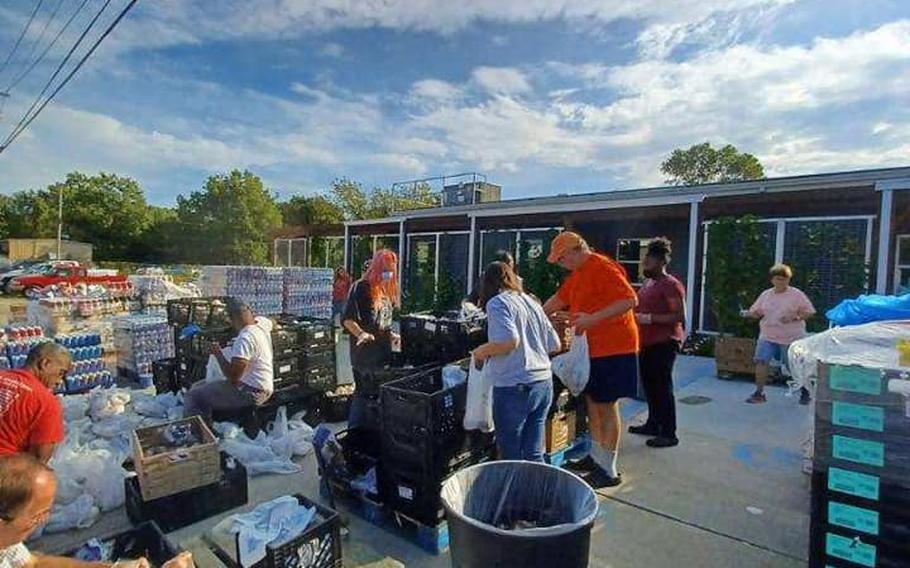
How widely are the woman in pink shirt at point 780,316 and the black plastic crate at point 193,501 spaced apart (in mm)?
5465

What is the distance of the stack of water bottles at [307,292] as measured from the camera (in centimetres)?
999

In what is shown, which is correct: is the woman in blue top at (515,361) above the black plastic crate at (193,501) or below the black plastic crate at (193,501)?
above

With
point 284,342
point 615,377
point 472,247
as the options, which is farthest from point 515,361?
point 472,247

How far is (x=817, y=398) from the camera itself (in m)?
2.24

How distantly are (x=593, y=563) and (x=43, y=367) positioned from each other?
3654mm

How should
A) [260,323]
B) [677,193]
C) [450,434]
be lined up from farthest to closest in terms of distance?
[677,193], [260,323], [450,434]

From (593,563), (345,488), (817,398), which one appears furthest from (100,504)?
(817,398)

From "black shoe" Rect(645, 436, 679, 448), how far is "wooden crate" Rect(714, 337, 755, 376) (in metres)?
3.18

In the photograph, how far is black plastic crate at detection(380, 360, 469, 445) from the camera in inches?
112

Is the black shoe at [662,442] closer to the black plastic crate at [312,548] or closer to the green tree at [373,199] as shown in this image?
the black plastic crate at [312,548]

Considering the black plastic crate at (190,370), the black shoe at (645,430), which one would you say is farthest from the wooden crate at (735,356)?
the black plastic crate at (190,370)

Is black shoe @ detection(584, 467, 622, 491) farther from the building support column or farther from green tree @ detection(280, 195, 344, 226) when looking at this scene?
→ green tree @ detection(280, 195, 344, 226)

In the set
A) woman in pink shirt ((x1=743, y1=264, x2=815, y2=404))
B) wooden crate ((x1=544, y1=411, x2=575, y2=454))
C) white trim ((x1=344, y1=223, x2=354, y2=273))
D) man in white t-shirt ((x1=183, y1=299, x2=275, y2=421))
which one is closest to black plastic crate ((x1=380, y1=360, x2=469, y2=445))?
wooden crate ((x1=544, y1=411, x2=575, y2=454))

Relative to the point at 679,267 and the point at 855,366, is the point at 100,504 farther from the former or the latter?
the point at 679,267
